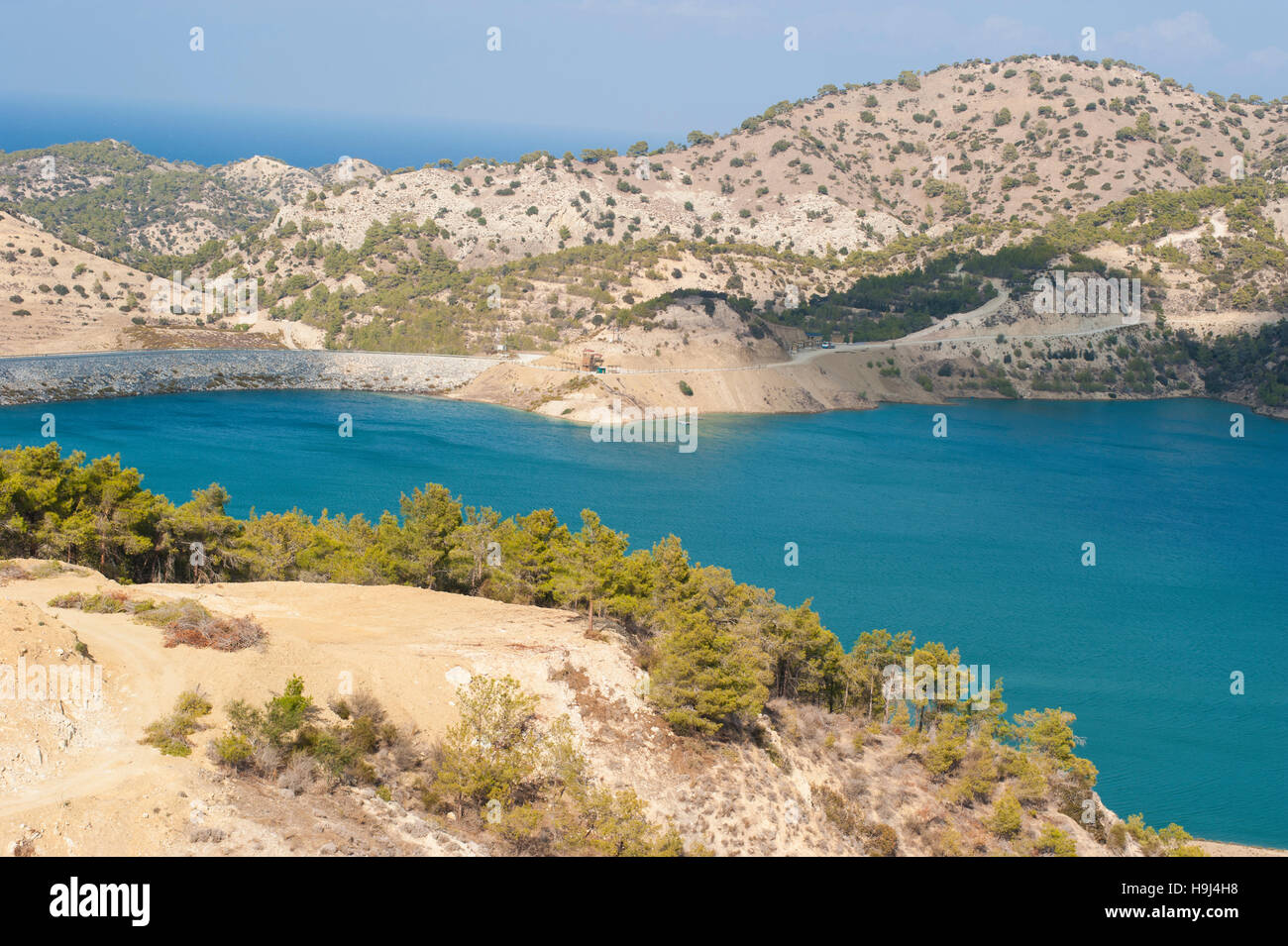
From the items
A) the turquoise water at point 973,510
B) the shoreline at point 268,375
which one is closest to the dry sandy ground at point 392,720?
the turquoise water at point 973,510

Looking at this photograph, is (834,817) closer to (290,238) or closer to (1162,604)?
(1162,604)

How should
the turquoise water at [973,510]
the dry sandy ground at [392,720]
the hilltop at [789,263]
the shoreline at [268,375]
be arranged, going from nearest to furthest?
the dry sandy ground at [392,720]
the turquoise water at [973,510]
the shoreline at [268,375]
the hilltop at [789,263]

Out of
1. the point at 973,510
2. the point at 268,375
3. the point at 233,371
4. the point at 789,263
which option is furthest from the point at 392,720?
the point at 789,263

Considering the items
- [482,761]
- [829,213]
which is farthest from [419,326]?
[482,761]

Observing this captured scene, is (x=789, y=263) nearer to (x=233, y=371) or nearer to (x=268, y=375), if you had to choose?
(x=268, y=375)

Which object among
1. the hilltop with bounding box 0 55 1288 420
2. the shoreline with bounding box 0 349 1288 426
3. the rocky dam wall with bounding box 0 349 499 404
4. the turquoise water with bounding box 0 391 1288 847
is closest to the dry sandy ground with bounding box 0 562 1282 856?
the turquoise water with bounding box 0 391 1288 847

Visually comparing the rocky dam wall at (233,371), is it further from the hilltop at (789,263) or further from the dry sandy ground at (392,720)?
the dry sandy ground at (392,720)

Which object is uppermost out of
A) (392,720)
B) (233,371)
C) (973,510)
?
(233,371)
